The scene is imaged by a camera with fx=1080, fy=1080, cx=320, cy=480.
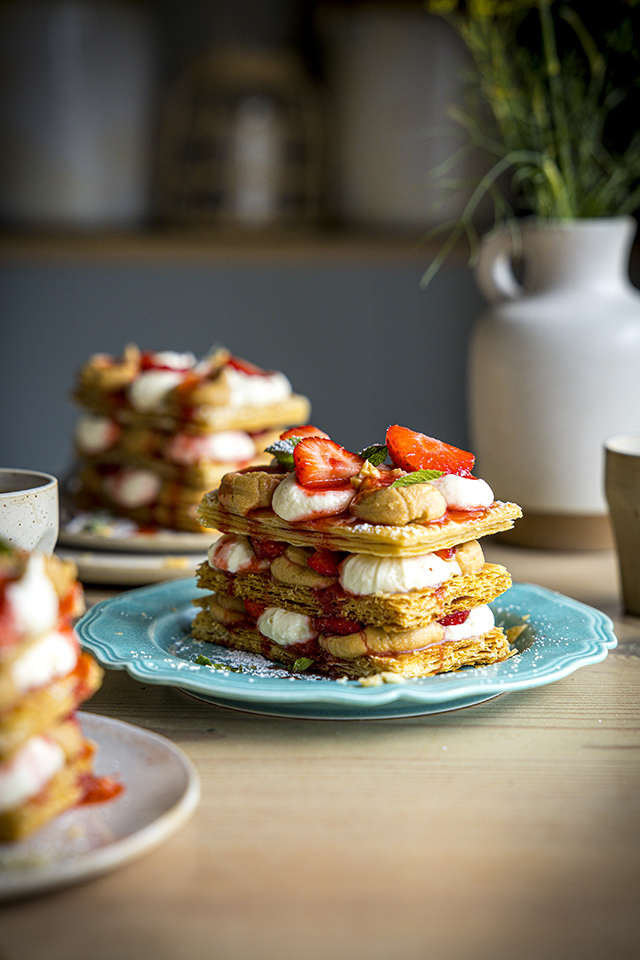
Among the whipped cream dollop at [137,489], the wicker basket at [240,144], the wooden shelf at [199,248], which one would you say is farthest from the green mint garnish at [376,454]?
the wicker basket at [240,144]

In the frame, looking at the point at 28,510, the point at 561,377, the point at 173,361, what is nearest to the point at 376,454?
the point at 28,510

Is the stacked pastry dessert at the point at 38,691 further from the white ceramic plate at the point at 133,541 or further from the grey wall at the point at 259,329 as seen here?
the grey wall at the point at 259,329

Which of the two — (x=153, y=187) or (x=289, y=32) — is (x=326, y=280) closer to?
(x=153, y=187)

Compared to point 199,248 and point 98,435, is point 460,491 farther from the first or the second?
point 199,248

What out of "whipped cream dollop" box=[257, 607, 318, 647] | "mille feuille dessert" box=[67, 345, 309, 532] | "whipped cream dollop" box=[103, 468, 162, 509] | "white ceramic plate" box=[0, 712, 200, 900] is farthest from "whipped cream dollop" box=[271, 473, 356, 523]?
"whipped cream dollop" box=[103, 468, 162, 509]

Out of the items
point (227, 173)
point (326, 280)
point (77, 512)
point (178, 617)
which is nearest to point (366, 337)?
point (326, 280)

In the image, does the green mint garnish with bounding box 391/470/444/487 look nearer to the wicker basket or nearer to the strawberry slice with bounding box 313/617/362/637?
the strawberry slice with bounding box 313/617/362/637

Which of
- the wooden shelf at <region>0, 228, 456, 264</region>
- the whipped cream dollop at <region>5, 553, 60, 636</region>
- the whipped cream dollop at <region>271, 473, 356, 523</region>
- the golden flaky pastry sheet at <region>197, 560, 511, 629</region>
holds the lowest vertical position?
the golden flaky pastry sheet at <region>197, 560, 511, 629</region>
